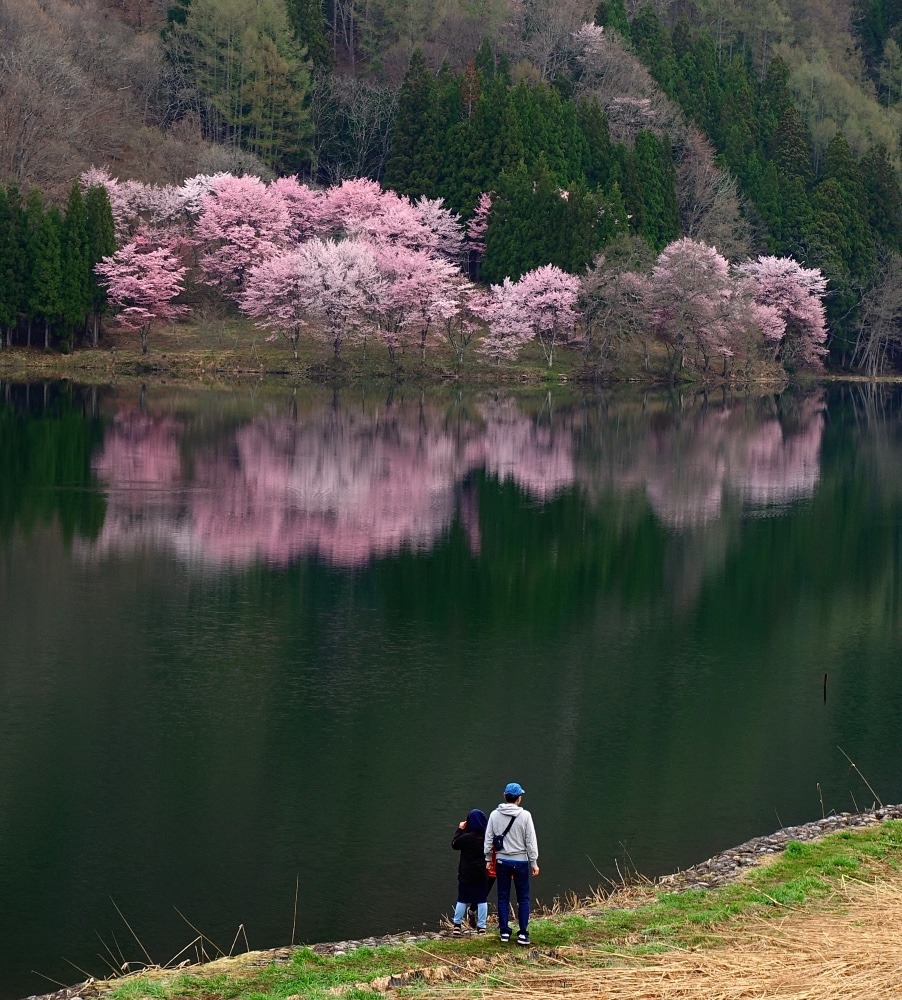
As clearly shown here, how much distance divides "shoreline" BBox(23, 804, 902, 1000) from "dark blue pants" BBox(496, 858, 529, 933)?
78 cm

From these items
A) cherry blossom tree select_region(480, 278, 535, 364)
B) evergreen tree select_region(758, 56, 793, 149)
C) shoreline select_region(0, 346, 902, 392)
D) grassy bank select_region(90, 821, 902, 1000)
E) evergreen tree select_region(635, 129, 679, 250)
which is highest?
evergreen tree select_region(758, 56, 793, 149)

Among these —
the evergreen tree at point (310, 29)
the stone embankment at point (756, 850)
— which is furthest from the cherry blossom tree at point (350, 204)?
the stone embankment at point (756, 850)

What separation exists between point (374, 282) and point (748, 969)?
71696 mm

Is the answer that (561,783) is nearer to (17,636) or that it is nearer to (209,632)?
(209,632)

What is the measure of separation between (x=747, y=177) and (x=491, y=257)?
86.7 ft

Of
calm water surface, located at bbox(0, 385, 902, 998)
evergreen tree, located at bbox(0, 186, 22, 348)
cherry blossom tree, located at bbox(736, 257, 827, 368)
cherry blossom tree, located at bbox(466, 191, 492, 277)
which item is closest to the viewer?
calm water surface, located at bbox(0, 385, 902, 998)

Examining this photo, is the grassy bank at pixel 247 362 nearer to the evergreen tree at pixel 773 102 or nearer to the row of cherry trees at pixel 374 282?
the row of cherry trees at pixel 374 282

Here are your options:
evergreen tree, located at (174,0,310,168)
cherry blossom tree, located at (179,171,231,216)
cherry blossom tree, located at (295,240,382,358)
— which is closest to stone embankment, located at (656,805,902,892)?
cherry blossom tree, located at (295,240,382,358)

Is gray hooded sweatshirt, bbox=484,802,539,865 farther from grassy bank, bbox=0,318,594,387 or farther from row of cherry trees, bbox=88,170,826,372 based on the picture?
row of cherry trees, bbox=88,170,826,372

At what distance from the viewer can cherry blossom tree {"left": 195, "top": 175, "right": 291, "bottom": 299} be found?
270 ft

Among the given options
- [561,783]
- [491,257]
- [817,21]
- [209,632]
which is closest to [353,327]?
[491,257]

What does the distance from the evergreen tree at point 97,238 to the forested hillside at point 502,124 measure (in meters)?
4.29

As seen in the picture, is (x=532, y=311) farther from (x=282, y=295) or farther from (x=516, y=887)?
(x=516, y=887)

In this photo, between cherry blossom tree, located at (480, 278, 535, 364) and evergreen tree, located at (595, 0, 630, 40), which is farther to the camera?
evergreen tree, located at (595, 0, 630, 40)
